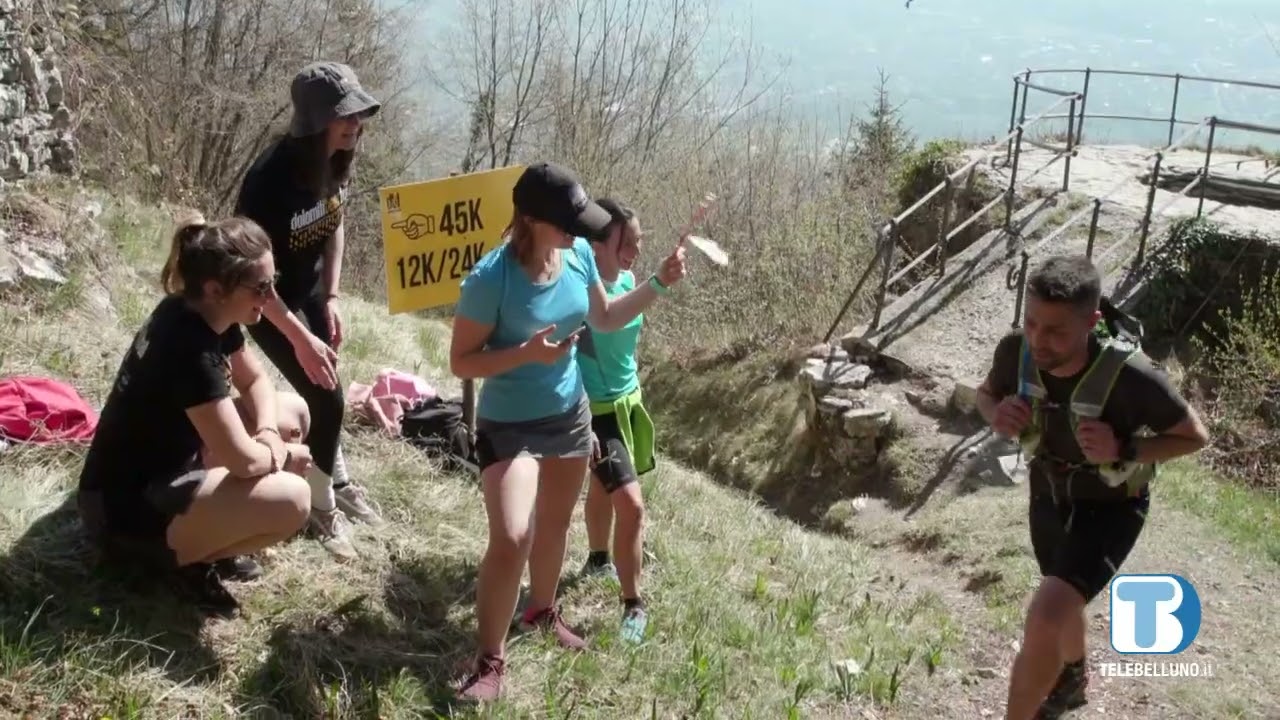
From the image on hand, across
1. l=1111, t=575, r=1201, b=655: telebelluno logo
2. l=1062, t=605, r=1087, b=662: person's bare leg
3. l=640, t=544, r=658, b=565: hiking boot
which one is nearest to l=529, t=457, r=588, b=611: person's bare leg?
l=640, t=544, r=658, b=565: hiking boot

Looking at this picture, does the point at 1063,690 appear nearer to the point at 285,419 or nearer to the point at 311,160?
the point at 285,419

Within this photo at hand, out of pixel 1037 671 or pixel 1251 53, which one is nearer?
pixel 1037 671

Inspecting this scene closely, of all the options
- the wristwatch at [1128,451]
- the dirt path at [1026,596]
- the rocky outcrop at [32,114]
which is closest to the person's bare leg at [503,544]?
the wristwatch at [1128,451]

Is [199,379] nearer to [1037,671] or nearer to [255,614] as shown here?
[255,614]

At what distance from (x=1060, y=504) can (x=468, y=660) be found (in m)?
1.99

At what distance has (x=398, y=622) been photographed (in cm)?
373

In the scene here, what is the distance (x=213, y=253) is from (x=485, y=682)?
1475 mm

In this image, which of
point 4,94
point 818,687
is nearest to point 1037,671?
point 818,687

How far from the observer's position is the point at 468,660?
357 centimetres

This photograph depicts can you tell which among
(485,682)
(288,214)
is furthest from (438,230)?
(485,682)

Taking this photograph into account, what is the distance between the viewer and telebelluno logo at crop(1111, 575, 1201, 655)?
476 centimetres

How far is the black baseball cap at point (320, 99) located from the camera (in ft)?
11.4

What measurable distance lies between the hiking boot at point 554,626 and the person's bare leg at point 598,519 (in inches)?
22.7

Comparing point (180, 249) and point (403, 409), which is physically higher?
point (180, 249)
